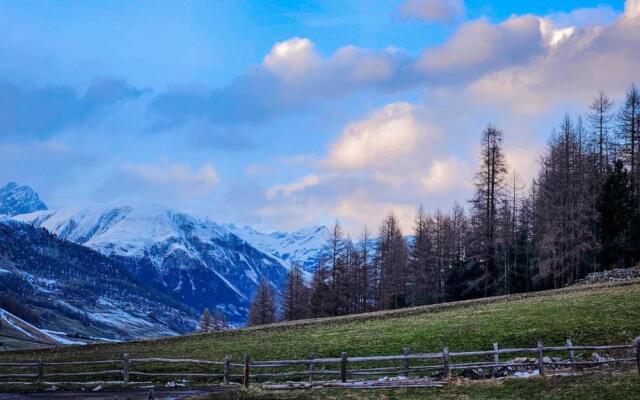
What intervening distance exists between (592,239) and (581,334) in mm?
37945

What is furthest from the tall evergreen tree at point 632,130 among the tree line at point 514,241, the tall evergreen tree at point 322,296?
the tall evergreen tree at point 322,296

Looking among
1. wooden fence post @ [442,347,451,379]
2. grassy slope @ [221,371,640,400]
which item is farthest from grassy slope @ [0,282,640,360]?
grassy slope @ [221,371,640,400]

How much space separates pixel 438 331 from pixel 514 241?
150 feet

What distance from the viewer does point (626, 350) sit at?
35062mm

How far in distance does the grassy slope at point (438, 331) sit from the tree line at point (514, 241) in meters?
16.3

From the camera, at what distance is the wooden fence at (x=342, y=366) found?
32250 millimetres

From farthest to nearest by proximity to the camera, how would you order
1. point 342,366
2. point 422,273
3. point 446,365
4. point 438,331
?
1. point 422,273
2. point 438,331
3. point 342,366
4. point 446,365

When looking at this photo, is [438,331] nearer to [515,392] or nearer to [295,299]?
[515,392]

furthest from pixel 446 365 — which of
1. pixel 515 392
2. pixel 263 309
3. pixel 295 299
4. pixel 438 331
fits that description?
pixel 263 309

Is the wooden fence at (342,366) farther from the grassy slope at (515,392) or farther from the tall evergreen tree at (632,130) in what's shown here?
the tall evergreen tree at (632,130)

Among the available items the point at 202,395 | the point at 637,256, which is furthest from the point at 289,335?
the point at 637,256

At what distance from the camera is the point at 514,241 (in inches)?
3428

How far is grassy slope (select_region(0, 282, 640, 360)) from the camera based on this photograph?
4041cm

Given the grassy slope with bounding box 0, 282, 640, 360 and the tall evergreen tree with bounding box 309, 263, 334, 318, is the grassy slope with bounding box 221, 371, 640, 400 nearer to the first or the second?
the grassy slope with bounding box 0, 282, 640, 360
